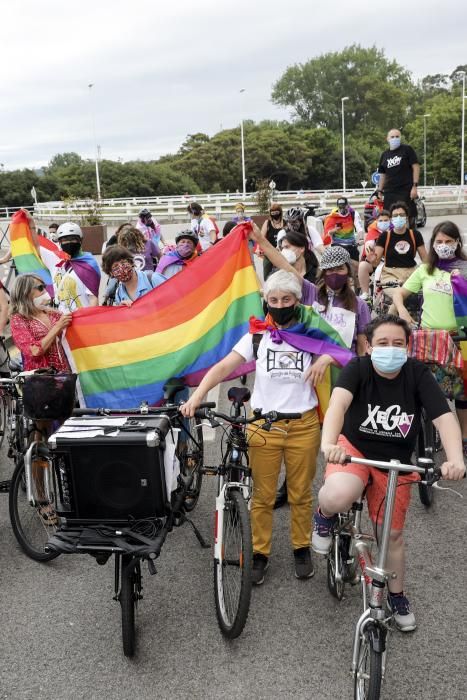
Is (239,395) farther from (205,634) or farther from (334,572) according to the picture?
(205,634)

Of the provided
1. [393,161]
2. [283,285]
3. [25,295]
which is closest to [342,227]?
[393,161]

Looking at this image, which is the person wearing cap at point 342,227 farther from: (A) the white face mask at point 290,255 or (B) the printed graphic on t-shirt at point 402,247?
(A) the white face mask at point 290,255

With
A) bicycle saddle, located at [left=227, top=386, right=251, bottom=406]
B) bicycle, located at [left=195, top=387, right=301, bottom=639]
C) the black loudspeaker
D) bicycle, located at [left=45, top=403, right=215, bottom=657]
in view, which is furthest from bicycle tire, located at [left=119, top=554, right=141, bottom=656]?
bicycle saddle, located at [left=227, top=386, right=251, bottom=406]

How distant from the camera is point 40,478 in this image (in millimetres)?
4676

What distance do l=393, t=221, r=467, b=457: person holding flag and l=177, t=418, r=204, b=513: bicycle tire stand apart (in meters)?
1.86

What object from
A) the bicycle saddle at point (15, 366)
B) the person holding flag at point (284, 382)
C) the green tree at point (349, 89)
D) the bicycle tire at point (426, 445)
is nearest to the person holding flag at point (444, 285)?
the bicycle tire at point (426, 445)

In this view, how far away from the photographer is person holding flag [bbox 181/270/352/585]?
13.4ft

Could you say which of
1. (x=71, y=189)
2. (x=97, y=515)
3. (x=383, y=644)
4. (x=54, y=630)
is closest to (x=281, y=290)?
(x=97, y=515)

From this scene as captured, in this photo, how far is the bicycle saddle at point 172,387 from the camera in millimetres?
4961

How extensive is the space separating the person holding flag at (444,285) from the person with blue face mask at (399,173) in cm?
450

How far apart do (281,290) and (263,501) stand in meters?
1.25

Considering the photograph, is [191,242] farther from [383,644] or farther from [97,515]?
[383,644]

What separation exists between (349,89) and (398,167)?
89.1 meters

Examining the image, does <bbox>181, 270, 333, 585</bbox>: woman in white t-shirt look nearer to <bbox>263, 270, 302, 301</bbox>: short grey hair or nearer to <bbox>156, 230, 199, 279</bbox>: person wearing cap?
<bbox>263, 270, 302, 301</bbox>: short grey hair
